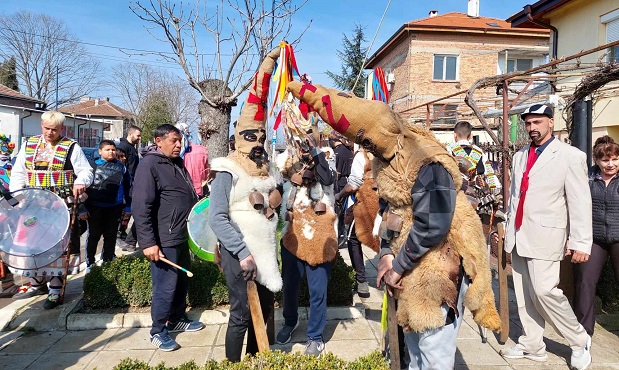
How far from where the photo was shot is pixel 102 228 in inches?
243

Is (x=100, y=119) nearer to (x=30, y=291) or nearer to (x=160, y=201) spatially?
(x=30, y=291)

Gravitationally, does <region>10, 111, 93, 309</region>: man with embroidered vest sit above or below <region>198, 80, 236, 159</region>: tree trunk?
below

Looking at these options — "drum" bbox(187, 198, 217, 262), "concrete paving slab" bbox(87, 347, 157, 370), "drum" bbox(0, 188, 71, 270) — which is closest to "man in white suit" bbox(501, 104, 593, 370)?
"drum" bbox(187, 198, 217, 262)

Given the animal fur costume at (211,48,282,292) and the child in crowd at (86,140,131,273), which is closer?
the animal fur costume at (211,48,282,292)

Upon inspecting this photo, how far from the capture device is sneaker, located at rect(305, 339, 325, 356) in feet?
12.5

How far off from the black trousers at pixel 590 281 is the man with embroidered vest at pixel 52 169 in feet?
16.9

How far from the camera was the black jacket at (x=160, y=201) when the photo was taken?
12.2ft

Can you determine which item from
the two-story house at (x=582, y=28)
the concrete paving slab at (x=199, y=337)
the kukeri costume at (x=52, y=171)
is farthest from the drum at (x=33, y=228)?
the two-story house at (x=582, y=28)

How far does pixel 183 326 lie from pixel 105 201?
8.64 feet

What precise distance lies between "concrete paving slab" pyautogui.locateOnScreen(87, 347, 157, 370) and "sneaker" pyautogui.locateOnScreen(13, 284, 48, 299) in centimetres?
185

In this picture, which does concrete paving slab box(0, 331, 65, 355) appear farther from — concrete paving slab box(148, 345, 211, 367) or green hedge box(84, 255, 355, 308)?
concrete paving slab box(148, 345, 211, 367)

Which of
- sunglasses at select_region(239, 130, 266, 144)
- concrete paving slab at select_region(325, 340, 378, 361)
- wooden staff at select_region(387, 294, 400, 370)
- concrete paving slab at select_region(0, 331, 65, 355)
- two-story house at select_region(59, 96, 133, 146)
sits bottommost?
concrete paving slab at select_region(0, 331, 65, 355)

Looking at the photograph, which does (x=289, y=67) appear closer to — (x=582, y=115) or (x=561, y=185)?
(x=561, y=185)

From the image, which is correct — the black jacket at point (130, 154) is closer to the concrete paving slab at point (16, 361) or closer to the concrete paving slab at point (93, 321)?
the concrete paving slab at point (93, 321)
